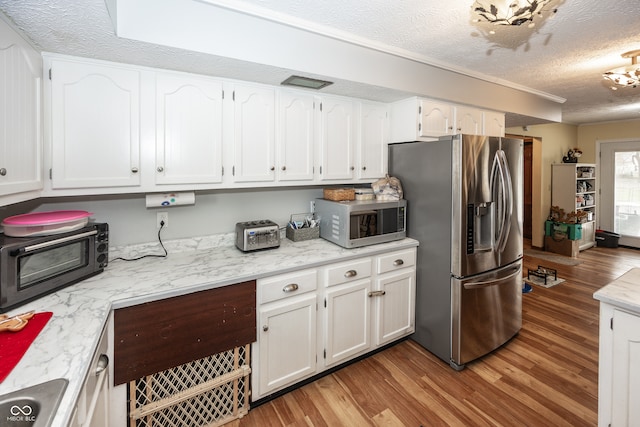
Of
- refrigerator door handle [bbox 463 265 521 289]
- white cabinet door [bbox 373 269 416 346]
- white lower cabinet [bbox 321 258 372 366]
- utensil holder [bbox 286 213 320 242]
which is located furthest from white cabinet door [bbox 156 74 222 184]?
refrigerator door handle [bbox 463 265 521 289]

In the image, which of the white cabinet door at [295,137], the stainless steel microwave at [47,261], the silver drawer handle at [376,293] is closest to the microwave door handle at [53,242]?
the stainless steel microwave at [47,261]

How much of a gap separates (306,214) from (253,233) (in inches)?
27.1

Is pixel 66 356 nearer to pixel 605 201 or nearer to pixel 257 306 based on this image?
pixel 257 306

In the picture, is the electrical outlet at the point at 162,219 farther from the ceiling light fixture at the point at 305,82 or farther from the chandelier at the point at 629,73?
the chandelier at the point at 629,73

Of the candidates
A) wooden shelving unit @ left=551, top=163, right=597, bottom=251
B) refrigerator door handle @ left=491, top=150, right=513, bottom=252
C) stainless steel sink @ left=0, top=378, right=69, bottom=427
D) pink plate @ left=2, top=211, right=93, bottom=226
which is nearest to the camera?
stainless steel sink @ left=0, top=378, right=69, bottom=427

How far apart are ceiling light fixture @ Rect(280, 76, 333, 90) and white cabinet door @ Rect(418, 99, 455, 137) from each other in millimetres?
929

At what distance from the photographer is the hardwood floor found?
1.86m

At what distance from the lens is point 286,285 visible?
6.30 ft

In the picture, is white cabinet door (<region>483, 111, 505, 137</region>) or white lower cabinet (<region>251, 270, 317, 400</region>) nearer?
white lower cabinet (<region>251, 270, 317, 400</region>)

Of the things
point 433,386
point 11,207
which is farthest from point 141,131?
point 433,386

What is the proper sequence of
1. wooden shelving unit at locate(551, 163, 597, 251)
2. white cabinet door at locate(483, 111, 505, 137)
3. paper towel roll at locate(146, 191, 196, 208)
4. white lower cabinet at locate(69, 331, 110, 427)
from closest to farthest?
1. white lower cabinet at locate(69, 331, 110, 427)
2. paper towel roll at locate(146, 191, 196, 208)
3. white cabinet door at locate(483, 111, 505, 137)
4. wooden shelving unit at locate(551, 163, 597, 251)

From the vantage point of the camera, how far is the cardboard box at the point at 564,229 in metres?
5.13

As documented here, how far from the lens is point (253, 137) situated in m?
2.15

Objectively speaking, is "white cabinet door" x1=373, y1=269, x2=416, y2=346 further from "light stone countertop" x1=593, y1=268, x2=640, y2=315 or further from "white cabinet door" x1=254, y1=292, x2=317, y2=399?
"light stone countertop" x1=593, y1=268, x2=640, y2=315
